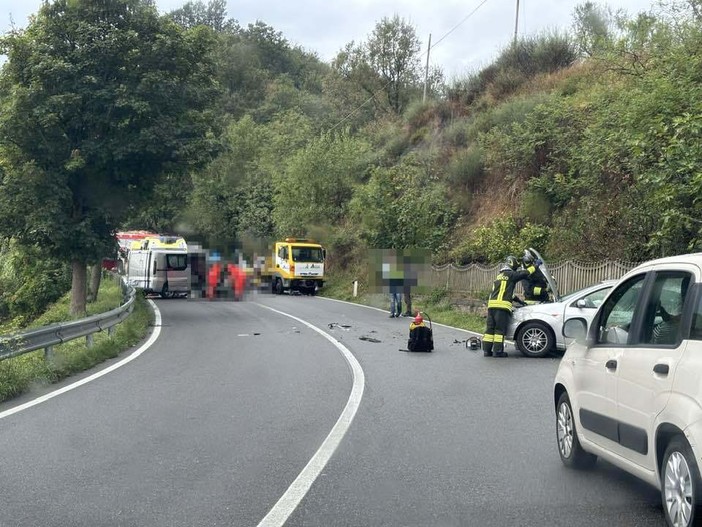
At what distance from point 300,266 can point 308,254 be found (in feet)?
2.52

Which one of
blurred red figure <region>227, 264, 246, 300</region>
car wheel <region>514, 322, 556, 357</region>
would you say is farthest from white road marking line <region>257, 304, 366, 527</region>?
blurred red figure <region>227, 264, 246, 300</region>

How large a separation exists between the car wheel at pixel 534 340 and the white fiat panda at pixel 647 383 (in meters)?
8.20

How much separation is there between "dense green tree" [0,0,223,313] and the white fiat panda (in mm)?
19106

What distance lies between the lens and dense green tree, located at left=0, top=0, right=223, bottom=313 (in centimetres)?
2272

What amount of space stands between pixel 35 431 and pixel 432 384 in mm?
5424

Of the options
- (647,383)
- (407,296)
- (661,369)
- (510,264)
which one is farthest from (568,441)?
(407,296)

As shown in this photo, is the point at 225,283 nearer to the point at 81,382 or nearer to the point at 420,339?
the point at 420,339

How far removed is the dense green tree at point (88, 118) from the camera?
22719 mm

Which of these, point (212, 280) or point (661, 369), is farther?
point (212, 280)

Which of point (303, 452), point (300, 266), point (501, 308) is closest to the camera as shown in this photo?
point (303, 452)

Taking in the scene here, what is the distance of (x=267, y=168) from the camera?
55344mm

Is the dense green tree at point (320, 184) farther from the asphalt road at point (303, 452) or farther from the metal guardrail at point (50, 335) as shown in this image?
the asphalt road at point (303, 452)

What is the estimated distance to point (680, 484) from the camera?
4.61m

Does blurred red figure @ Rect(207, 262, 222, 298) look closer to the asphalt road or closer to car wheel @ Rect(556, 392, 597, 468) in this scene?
the asphalt road
